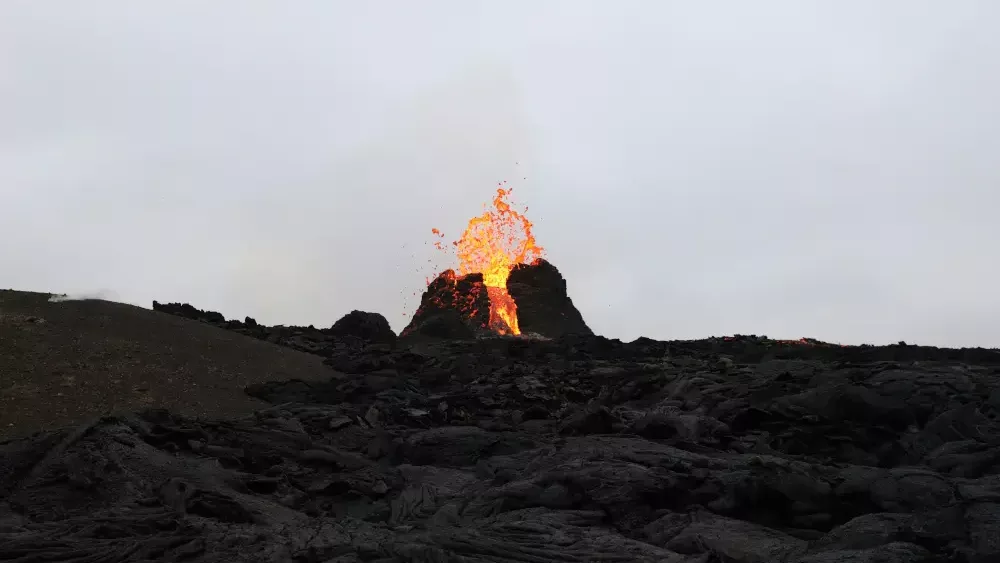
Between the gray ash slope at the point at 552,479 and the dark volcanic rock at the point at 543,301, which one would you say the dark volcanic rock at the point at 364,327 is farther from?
the gray ash slope at the point at 552,479

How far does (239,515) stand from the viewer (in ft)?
20.9

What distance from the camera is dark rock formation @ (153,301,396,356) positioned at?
1997cm

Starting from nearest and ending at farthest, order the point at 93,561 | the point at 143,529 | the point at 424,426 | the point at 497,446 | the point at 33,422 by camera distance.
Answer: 1. the point at 93,561
2. the point at 143,529
3. the point at 497,446
4. the point at 33,422
5. the point at 424,426

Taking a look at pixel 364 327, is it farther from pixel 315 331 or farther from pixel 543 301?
→ pixel 543 301

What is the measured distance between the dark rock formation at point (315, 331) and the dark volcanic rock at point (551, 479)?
28.3 ft

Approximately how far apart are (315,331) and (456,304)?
23.4 ft

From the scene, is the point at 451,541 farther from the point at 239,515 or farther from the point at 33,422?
the point at 33,422

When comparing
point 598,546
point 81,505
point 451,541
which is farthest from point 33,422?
point 598,546

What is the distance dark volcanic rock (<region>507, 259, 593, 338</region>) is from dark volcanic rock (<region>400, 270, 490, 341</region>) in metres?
1.95

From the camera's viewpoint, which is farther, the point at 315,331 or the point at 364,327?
the point at 364,327

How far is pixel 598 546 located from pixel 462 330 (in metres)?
20.6

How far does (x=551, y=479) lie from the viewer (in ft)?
22.5

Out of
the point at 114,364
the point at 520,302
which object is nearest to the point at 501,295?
the point at 520,302

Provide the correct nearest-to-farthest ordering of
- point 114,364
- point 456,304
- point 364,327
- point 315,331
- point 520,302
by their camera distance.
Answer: point 114,364 < point 315,331 < point 364,327 < point 456,304 < point 520,302
